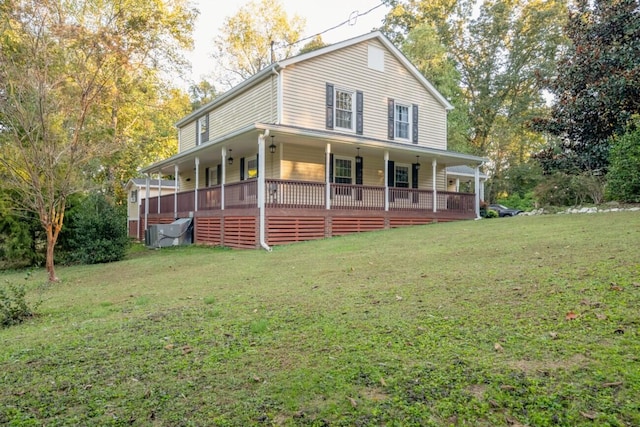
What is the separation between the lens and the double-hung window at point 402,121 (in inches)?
714

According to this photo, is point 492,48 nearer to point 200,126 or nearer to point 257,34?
point 257,34

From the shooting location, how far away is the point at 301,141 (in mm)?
14234

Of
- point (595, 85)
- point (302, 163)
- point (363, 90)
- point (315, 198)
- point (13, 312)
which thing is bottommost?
point (13, 312)

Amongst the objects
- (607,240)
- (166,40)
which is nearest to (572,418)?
(607,240)

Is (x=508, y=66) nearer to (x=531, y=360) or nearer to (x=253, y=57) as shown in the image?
(x=253, y=57)

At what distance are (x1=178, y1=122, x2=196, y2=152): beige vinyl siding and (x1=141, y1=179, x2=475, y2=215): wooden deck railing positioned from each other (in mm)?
4346

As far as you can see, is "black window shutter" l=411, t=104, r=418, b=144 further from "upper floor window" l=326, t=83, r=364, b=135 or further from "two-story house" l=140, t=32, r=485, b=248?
"upper floor window" l=326, t=83, r=364, b=135

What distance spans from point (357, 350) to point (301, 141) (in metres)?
11.5

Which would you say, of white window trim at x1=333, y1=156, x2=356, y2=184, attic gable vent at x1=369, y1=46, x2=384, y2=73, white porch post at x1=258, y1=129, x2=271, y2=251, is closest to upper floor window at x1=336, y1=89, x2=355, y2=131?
white window trim at x1=333, y1=156, x2=356, y2=184

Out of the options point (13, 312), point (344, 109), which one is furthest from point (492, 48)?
point (13, 312)

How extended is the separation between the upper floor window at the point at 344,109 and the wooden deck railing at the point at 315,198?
10.4 ft

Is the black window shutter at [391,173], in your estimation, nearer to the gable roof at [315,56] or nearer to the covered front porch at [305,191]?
the covered front porch at [305,191]

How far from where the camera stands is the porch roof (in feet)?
42.1

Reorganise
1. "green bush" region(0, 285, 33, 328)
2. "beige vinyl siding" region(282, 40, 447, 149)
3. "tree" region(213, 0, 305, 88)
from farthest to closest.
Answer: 1. "tree" region(213, 0, 305, 88)
2. "beige vinyl siding" region(282, 40, 447, 149)
3. "green bush" region(0, 285, 33, 328)
